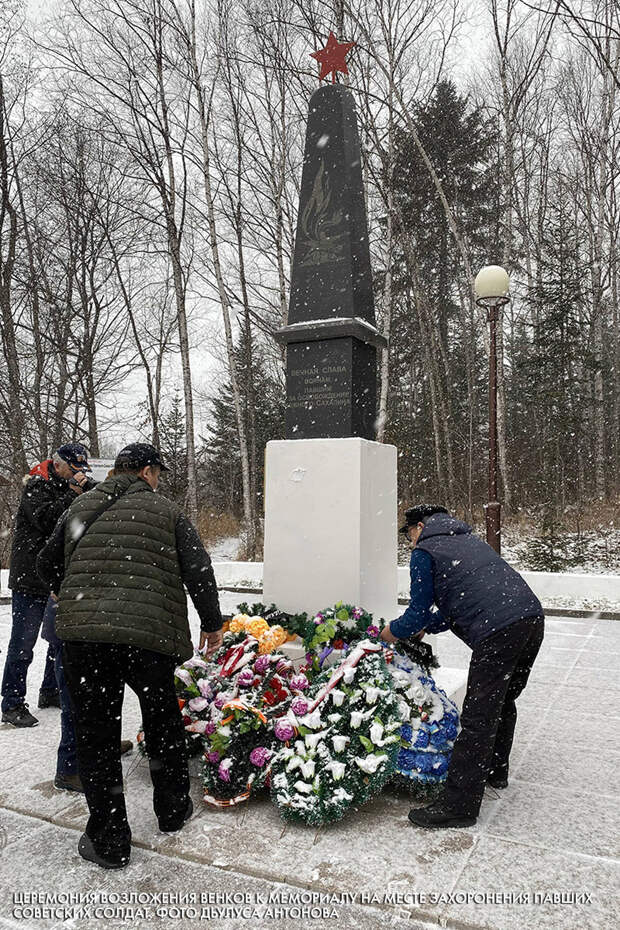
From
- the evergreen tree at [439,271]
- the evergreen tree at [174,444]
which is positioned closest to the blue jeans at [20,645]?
the evergreen tree at [439,271]

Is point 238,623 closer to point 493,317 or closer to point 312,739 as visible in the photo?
point 312,739

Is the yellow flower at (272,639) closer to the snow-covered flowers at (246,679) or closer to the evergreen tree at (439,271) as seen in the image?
the snow-covered flowers at (246,679)

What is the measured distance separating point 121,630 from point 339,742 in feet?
3.76

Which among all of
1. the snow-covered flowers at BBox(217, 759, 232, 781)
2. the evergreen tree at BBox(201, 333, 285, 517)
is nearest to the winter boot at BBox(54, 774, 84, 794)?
the snow-covered flowers at BBox(217, 759, 232, 781)

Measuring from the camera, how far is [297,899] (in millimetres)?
2338

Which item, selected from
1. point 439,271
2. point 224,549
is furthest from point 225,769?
point 439,271

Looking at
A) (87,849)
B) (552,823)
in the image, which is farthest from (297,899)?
(552,823)

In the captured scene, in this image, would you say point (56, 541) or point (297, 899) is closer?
point (297, 899)

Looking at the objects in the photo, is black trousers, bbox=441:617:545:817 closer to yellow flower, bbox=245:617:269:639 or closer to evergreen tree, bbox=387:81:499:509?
yellow flower, bbox=245:617:269:639

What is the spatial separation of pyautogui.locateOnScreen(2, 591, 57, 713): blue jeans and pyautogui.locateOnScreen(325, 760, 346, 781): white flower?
2295 millimetres

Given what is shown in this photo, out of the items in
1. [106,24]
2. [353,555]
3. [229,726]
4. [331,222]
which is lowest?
[229,726]

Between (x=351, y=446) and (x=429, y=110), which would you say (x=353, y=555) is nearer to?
(x=351, y=446)

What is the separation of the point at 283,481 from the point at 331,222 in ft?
6.44

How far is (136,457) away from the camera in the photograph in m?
2.90
